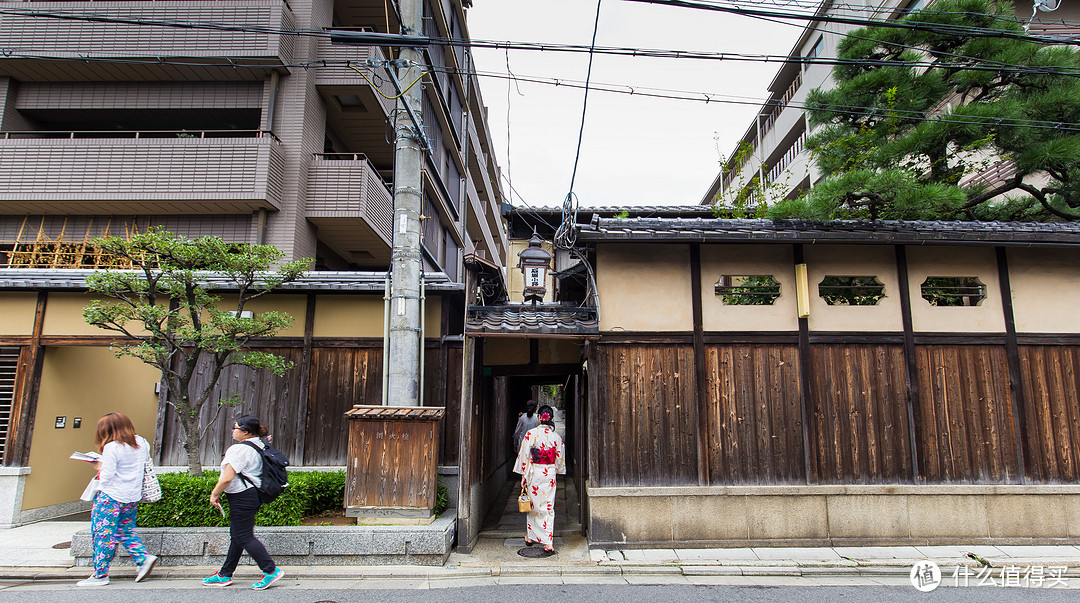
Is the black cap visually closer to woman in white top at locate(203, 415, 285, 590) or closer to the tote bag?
woman in white top at locate(203, 415, 285, 590)

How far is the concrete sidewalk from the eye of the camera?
22.4 feet

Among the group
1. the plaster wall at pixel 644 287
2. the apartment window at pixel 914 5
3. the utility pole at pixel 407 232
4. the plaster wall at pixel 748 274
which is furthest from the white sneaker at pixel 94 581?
the apartment window at pixel 914 5

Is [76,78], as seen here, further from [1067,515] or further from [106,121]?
[1067,515]

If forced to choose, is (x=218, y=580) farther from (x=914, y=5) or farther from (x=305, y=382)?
(x=914, y=5)

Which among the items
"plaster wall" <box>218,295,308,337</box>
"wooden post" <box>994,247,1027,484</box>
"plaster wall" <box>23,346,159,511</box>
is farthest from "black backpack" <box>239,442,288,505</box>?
"wooden post" <box>994,247,1027,484</box>

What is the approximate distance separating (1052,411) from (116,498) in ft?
44.4

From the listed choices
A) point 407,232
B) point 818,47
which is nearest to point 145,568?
point 407,232

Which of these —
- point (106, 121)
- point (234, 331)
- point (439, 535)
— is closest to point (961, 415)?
point (439, 535)

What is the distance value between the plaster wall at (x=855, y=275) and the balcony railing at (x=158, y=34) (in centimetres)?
1463

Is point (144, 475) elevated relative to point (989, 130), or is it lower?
lower

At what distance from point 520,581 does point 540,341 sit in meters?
4.47

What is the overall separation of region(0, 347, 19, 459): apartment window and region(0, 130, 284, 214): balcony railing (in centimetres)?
588

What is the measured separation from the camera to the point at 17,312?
978 centimetres

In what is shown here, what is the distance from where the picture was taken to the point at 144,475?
6.79 meters
